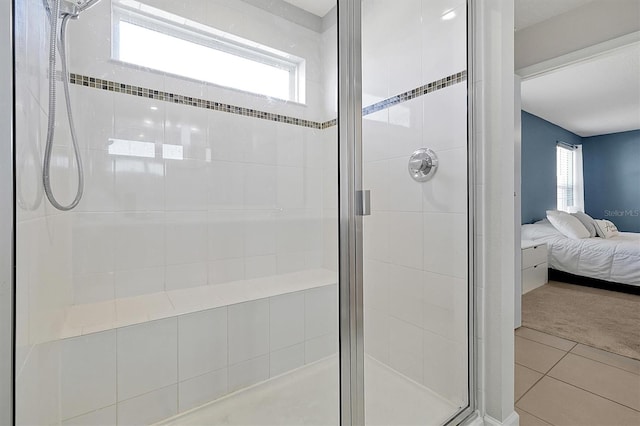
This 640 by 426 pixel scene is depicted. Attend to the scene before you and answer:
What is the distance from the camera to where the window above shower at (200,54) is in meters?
1.59

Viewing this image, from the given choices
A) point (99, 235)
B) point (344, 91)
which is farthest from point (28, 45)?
point (99, 235)

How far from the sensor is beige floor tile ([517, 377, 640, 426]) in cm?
143

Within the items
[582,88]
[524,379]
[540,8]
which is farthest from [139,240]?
[582,88]

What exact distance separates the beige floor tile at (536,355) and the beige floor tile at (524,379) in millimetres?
58

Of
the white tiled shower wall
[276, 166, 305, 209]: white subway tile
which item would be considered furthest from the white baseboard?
[276, 166, 305, 209]: white subway tile

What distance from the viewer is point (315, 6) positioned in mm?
1842

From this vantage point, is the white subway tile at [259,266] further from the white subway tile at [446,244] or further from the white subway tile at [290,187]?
the white subway tile at [446,244]

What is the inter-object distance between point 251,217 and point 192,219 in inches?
14.0

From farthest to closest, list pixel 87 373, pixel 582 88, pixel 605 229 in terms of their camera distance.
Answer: pixel 605 229 < pixel 582 88 < pixel 87 373

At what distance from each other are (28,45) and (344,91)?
0.90 meters

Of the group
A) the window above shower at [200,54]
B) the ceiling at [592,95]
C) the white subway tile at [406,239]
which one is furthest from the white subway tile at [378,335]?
the ceiling at [592,95]

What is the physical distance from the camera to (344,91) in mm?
1137

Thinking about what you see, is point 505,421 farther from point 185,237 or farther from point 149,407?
point 185,237

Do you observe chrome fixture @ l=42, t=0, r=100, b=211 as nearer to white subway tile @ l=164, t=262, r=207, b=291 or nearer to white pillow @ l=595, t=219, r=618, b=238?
white subway tile @ l=164, t=262, r=207, b=291
